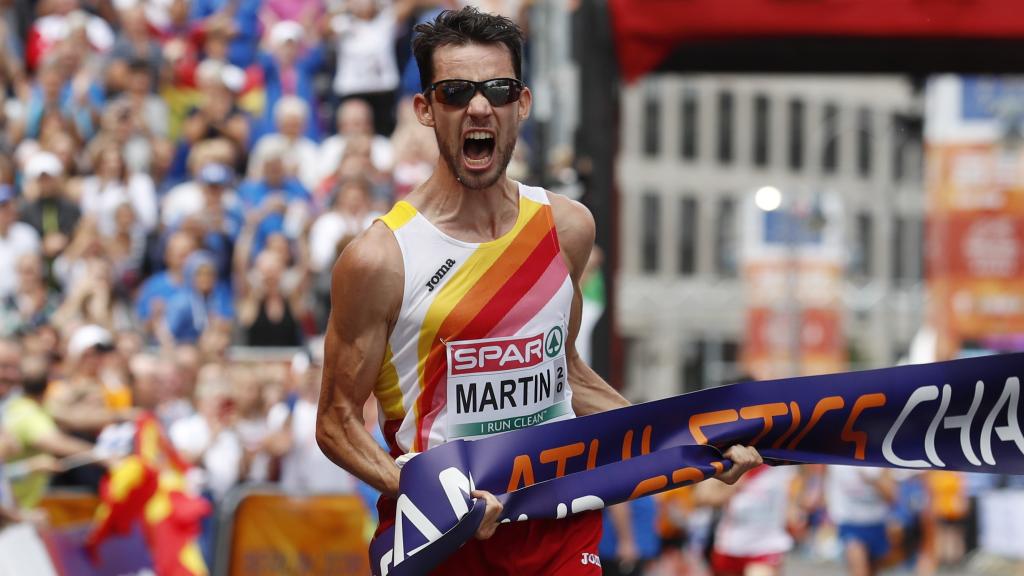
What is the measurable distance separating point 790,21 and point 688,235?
53.5m

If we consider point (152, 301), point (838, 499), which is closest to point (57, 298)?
point (152, 301)

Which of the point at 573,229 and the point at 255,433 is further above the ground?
the point at 573,229

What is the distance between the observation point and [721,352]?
59281 millimetres

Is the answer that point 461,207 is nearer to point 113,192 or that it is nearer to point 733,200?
point 113,192

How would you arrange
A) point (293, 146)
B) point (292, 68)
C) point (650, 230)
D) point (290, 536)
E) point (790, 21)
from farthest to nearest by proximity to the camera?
point (650, 230) < point (292, 68) < point (293, 146) < point (290, 536) < point (790, 21)

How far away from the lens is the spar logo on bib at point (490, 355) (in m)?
5.52

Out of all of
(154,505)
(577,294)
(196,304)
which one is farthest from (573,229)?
(196,304)

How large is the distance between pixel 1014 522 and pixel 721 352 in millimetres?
42127

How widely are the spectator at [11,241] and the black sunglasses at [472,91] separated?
898 centimetres

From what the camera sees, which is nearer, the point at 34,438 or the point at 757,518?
the point at 34,438

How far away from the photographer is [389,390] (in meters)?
5.61

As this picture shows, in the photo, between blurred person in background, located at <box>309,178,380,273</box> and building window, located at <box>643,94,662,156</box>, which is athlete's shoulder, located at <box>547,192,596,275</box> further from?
building window, located at <box>643,94,662,156</box>

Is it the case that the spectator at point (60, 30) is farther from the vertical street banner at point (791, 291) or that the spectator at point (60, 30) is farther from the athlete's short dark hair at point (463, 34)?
the vertical street banner at point (791, 291)

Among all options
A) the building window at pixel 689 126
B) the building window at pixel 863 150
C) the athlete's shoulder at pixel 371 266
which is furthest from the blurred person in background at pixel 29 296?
the building window at pixel 863 150
